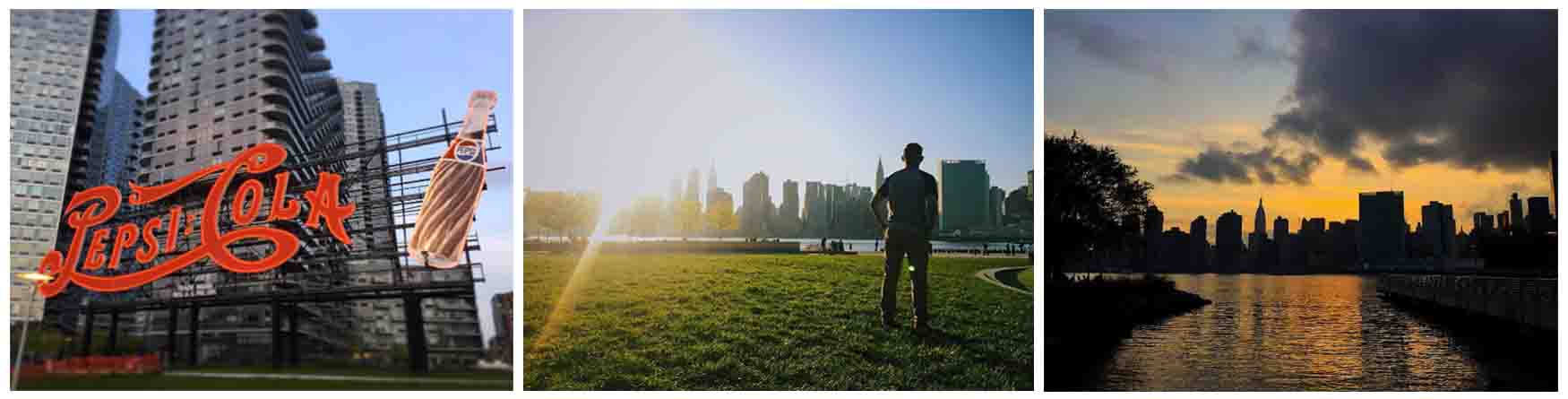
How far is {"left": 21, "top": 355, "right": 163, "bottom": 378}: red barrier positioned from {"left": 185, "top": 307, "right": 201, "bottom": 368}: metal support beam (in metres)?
0.23

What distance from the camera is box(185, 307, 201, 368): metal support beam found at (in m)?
8.27

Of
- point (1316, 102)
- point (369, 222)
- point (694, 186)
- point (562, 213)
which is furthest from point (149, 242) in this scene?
point (1316, 102)

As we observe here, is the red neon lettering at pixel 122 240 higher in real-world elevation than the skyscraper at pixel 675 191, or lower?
lower

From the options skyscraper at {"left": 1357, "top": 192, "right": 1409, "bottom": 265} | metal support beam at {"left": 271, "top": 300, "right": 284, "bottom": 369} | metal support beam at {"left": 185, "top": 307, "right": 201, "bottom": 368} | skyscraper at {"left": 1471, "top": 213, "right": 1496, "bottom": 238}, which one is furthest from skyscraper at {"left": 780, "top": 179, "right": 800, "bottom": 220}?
skyscraper at {"left": 1471, "top": 213, "right": 1496, "bottom": 238}

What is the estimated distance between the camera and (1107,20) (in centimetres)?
841

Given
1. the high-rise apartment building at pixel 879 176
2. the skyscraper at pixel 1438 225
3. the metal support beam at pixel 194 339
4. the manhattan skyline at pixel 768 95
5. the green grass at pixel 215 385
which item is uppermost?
the manhattan skyline at pixel 768 95

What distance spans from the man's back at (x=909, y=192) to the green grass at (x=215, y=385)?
340 centimetres

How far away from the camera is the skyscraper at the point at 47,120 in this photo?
8258 mm

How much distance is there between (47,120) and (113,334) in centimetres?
184

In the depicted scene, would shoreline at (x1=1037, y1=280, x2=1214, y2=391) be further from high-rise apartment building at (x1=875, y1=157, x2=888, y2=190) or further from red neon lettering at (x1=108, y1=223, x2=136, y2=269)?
red neon lettering at (x1=108, y1=223, x2=136, y2=269)

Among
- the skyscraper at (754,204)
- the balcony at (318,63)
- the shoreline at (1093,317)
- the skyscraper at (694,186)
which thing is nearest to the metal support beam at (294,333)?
the balcony at (318,63)

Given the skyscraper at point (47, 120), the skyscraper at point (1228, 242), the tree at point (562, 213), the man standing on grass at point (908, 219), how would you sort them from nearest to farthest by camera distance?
the tree at point (562, 213) < the skyscraper at point (47, 120) < the man standing on grass at point (908, 219) < the skyscraper at point (1228, 242)

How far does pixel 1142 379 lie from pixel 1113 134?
1969 millimetres

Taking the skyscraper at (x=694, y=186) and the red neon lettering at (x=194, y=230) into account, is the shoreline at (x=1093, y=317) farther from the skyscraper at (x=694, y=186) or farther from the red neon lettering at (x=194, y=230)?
the red neon lettering at (x=194, y=230)
